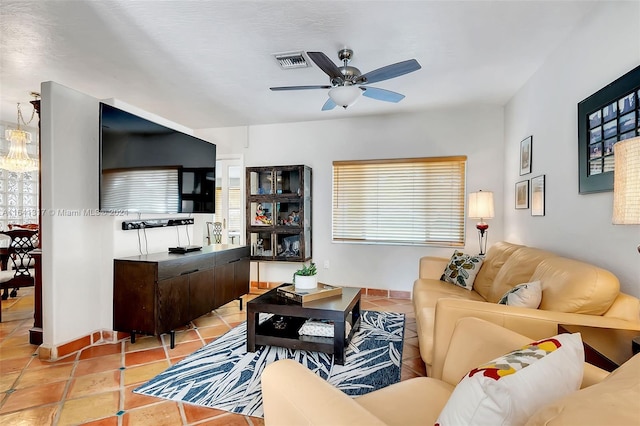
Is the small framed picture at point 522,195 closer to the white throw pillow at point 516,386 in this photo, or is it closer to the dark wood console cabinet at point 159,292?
the white throw pillow at point 516,386

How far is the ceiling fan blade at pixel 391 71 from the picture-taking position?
214 centimetres

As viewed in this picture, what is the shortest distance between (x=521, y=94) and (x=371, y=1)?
2244 mm

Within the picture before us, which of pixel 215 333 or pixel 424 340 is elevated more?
pixel 424 340

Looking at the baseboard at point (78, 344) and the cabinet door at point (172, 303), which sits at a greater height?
the cabinet door at point (172, 303)

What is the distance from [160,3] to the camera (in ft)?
6.73

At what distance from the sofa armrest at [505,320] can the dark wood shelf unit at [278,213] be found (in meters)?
2.94

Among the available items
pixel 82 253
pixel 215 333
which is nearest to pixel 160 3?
pixel 82 253

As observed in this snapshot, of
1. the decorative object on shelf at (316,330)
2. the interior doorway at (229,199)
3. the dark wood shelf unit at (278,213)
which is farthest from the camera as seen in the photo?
the interior doorway at (229,199)

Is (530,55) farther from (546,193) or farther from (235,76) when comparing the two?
(235,76)

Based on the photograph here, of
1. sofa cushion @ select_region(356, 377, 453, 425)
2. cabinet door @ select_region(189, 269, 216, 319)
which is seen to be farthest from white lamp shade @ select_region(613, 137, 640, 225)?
cabinet door @ select_region(189, 269, 216, 319)

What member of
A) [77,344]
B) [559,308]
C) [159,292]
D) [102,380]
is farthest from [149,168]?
[559,308]

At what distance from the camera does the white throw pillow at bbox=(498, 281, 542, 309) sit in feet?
5.94

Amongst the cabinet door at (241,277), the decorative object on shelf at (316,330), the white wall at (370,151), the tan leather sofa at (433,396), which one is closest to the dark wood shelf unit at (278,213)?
the white wall at (370,151)

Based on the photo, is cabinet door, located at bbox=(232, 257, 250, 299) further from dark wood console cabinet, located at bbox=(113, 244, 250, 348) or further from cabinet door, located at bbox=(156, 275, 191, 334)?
cabinet door, located at bbox=(156, 275, 191, 334)
